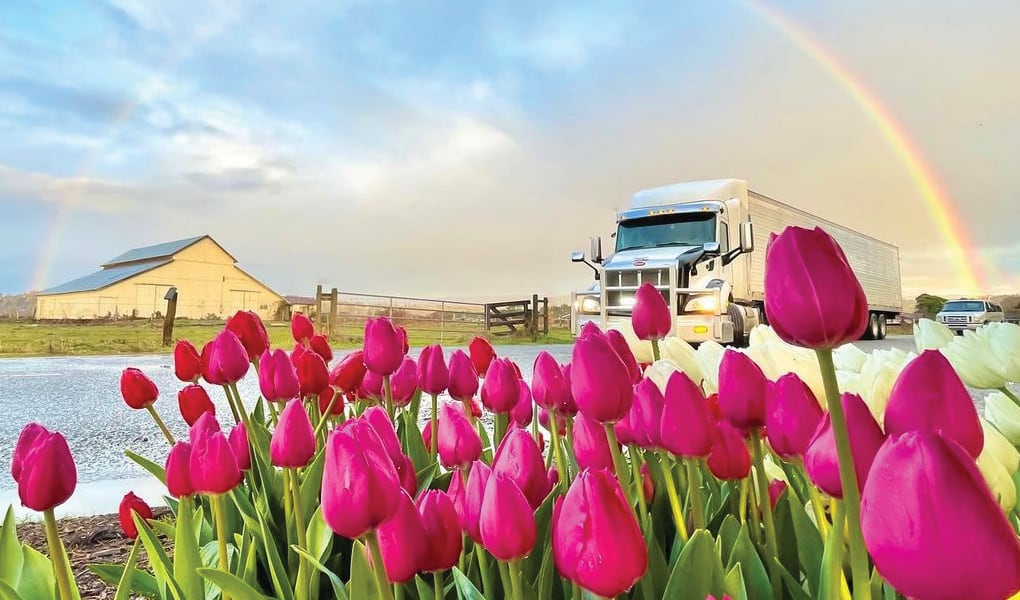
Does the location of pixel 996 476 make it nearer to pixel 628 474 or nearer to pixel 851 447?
pixel 851 447

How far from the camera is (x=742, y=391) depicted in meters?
0.81

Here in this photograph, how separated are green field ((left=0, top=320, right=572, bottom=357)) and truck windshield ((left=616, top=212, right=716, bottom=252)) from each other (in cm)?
607

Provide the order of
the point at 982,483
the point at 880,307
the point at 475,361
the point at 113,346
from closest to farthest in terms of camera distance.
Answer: the point at 982,483, the point at 475,361, the point at 113,346, the point at 880,307

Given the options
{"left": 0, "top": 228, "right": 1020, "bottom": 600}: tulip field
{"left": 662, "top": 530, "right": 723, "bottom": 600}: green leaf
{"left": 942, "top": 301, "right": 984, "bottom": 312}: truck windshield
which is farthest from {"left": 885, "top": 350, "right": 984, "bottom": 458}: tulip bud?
{"left": 942, "top": 301, "right": 984, "bottom": 312}: truck windshield

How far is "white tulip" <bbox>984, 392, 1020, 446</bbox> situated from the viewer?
993mm

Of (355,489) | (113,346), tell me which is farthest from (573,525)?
(113,346)

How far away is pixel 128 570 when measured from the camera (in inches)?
34.6

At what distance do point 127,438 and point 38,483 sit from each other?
4126 mm

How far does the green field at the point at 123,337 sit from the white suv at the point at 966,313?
41.2 feet

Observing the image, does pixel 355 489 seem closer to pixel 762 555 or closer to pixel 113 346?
pixel 762 555

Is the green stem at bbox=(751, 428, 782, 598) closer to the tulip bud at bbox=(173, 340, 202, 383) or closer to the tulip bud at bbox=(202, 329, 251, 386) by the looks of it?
the tulip bud at bbox=(202, 329, 251, 386)

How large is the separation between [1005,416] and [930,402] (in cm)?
70

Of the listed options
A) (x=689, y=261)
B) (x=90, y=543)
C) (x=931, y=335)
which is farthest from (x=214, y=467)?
(x=689, y=261)

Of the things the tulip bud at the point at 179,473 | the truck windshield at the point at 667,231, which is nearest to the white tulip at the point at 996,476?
the tulip bud at the point at 179,473
